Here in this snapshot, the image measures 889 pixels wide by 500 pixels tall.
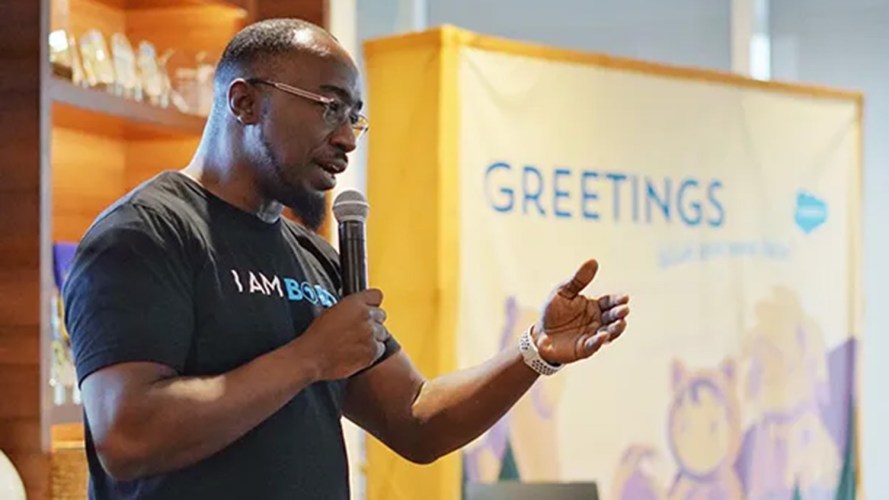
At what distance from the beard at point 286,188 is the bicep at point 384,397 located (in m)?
0.32

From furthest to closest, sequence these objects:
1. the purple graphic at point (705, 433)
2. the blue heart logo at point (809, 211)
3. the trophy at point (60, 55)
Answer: the blue heart logo at point (809, 211)
the purple graphic at point (705, 433)
the trophy at point (60, 55)

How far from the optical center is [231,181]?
160 centimetres

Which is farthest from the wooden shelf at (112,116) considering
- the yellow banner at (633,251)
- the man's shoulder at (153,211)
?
the man's shoulder at (153,211)

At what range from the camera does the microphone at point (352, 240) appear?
159 cm

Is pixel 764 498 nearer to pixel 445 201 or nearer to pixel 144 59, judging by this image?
pixel 445 201

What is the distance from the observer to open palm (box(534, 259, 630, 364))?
5.58ft

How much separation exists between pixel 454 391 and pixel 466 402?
0.03m

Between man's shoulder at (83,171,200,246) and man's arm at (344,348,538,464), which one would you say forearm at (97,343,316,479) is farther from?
man's arm at (344,348,538,464)

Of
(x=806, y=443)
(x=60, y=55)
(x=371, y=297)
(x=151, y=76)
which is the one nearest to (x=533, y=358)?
(x=371, y=297)

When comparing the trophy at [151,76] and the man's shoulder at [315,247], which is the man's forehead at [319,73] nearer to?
the man's shoulder at [315,247]

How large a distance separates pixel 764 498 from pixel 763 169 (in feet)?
3.18

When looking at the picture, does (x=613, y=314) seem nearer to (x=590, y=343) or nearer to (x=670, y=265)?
(x=590, y=343)

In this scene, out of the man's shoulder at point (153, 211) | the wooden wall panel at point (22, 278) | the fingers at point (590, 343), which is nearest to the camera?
the man's shoulder at point (153, 211)

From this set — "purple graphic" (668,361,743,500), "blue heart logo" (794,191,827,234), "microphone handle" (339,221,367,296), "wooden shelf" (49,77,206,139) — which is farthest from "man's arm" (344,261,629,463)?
"blue heart logo" (794,191,827,234)
